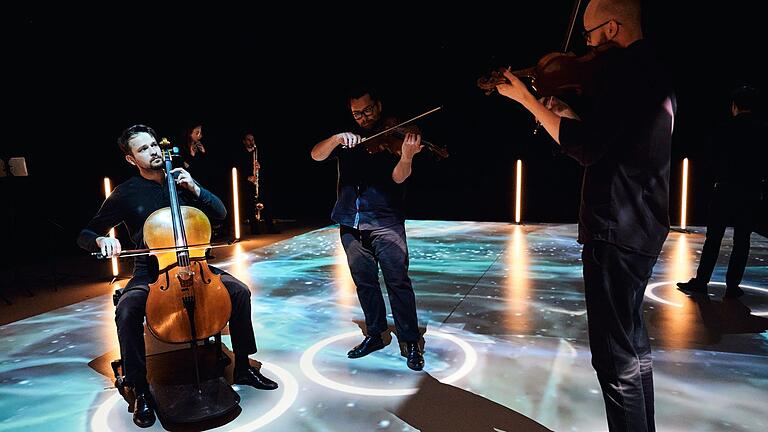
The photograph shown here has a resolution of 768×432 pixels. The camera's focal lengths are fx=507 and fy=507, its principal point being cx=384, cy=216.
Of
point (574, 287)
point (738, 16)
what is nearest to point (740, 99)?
point (574, 287)

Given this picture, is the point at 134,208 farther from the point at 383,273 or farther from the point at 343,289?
the point at 343,289

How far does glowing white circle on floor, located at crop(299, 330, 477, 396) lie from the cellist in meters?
0.24

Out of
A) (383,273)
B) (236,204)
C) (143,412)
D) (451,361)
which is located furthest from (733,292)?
(236,204)

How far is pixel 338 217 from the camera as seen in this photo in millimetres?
2703

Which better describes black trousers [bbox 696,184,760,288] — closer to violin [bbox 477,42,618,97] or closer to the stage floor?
the stage floor

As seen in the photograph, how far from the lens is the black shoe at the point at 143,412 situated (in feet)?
6.49

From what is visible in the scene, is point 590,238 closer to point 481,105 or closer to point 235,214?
point 235,214

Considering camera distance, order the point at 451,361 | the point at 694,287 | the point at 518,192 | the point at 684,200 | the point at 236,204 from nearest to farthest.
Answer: the point at 451,361
the point at 694,287
the point at 236,204
the point at 684,200
the point at 518,192

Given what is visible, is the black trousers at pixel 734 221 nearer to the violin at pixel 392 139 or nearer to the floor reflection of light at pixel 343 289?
the violin at pixel 392 139

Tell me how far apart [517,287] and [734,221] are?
1565 millimetres

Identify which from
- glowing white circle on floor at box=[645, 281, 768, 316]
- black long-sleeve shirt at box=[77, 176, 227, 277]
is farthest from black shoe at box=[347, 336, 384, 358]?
glowing white circle on floor at box=[645, 281, 768, 316]

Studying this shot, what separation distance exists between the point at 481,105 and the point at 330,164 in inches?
118

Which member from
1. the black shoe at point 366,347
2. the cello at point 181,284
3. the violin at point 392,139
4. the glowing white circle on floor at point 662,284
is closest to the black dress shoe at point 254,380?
the cello at point 181,284

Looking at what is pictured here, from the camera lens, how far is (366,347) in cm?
268
